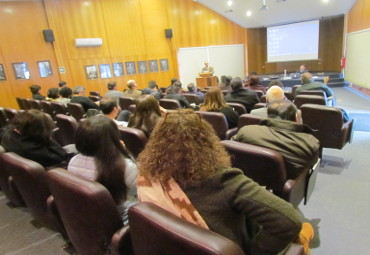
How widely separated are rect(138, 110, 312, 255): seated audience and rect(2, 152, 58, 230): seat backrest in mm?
857

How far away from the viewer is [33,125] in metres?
1.95

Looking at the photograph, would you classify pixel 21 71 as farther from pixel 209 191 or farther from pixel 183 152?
pixel 209 191

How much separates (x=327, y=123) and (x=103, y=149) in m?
2.45

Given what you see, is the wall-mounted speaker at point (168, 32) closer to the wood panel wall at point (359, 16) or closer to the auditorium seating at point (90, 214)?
the wood panel wall at point (359, 16)

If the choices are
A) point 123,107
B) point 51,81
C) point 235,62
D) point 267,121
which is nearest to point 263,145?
point 267,121

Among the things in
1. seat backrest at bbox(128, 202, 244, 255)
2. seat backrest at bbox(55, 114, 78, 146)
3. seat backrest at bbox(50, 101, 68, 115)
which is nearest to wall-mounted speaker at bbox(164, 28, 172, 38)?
seat backrest at bbox(50, 101, 68, 115)

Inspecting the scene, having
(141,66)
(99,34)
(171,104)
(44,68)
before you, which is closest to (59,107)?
(171,104)

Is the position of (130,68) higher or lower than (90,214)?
higher

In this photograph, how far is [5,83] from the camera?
22.6 feet

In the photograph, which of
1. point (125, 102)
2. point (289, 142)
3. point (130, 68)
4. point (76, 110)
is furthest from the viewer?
point (130, 68)

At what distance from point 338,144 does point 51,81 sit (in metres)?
7.61

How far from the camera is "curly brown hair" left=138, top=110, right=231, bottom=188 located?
927 millimetres

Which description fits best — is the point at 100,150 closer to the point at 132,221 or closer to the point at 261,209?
the point at 132,221

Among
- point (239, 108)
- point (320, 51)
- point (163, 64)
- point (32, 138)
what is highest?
point (163, 64)
